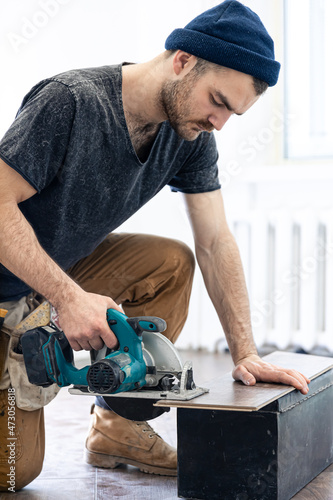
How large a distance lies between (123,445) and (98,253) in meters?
0.55

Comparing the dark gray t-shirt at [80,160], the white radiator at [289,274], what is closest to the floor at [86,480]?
the dark gray t-shirt at [80,160]

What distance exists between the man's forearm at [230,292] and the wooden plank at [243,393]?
104 mm

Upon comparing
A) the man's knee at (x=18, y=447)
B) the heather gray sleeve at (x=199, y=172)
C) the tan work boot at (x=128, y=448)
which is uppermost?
the heather gray sleeve at (x=199, y=172)

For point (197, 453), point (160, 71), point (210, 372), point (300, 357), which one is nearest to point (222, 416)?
point (197, 453)

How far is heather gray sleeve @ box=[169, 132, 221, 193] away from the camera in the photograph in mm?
1864

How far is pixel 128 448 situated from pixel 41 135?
2.75 feet

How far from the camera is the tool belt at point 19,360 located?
1.62 metres

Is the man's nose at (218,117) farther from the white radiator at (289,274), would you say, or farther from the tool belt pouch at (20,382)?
the white radiator at (289,274)

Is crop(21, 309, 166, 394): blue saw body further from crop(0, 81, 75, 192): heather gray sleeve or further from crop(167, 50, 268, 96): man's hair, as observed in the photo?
crop(167, 50, 268, 96): man's hair

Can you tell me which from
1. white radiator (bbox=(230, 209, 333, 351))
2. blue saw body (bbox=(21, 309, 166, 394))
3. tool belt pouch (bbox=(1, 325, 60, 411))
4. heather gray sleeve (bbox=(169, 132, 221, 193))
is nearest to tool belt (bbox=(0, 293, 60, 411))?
tool belt pouch (bbox=(1, 325, 60, 411))

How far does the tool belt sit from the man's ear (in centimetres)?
A: 67

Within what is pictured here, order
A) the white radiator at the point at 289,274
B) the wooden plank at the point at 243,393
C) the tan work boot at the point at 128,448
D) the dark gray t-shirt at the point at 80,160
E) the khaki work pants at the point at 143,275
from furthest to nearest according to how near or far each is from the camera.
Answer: the white radiator at the point at 289,274 → the khaki work pants at the point at 143,275 → the tan work boot at the point at 128,448 → the dark gray t-shirt at the point at 80,160 → the wooden plank at the point at 243,393

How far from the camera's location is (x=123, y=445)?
1.71m

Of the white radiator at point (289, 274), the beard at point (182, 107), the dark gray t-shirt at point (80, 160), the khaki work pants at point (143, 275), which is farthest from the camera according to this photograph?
the white radiator at point (289, 274)
